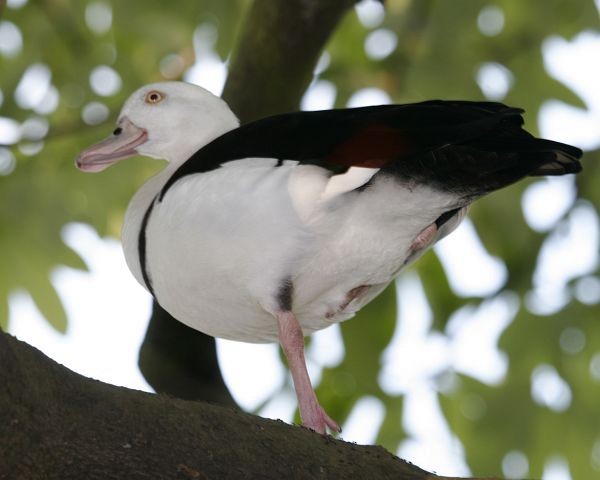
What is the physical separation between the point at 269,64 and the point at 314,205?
1.11m

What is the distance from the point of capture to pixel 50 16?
4594 mm

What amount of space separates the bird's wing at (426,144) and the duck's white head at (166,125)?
568 millimetres

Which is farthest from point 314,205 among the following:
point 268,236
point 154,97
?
point 154,97

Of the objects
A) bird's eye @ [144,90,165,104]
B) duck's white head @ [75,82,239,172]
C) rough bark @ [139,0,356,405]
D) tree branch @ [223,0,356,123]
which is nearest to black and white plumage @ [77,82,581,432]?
duck's white head @ [75,82,239,172]

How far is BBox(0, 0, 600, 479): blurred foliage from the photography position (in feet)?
13.0

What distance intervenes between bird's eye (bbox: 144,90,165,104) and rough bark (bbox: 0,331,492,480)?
1.32 m

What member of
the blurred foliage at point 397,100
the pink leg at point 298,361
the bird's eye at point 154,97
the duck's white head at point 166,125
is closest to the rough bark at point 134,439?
the pink leg at point 298,361

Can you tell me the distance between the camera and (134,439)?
2016 mm

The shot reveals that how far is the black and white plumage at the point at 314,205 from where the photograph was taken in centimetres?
254

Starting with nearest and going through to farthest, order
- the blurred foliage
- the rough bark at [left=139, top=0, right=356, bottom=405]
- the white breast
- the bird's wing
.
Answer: the bird's wing, the white breast, the rough bark at [left=139, top=0, right=356, bottom=405], the blurred foliage

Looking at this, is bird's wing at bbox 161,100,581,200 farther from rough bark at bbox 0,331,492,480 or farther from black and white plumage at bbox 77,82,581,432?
rough bark at bbox 0,331,492,480

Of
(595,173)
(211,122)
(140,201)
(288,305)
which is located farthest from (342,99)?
(288,305)

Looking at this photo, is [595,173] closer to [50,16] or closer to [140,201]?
[140,201]

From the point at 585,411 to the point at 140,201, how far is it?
5.80ft
